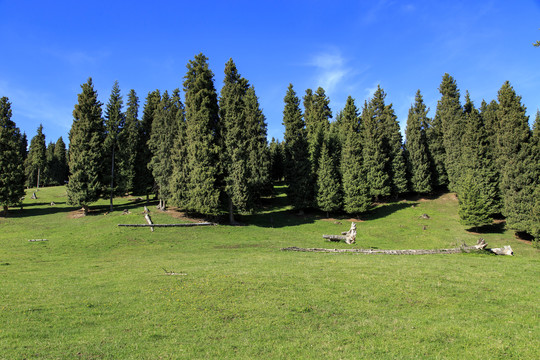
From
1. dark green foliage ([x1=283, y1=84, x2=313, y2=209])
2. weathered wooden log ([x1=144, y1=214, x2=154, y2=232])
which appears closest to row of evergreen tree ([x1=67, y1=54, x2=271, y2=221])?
weathered wooden log ([x1=144, y1=214, x2=154, y2=232])

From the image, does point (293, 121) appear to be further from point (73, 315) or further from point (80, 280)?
point (73, 315)

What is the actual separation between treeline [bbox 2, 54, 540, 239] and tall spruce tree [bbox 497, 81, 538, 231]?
0.15 metres

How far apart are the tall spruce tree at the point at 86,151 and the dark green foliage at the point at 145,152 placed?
8.03m

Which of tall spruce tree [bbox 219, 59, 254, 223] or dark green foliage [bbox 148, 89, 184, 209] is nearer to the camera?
tall spruce tree [bbox 219, 59, 254, 223]

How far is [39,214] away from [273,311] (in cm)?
5218

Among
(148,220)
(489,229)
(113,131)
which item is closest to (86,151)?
(113,131)

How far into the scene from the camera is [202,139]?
1785 inches

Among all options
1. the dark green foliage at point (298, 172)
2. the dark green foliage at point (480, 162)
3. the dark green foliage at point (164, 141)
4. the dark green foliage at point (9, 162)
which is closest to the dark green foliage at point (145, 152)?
the dark green foliage at point (164, 141)

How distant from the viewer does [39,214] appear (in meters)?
49.1

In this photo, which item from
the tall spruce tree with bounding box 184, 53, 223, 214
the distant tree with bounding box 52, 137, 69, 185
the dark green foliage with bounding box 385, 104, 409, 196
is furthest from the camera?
the distant tree with bounding box 52, 137, 69, 185

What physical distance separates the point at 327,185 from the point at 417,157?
28180 millimetres

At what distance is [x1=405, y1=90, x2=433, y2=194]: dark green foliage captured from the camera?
67750mm

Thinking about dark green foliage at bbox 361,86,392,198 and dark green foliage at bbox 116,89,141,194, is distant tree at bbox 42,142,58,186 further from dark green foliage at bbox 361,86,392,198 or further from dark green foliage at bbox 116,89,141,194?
dark green foliage at bbox 361,86,392,198

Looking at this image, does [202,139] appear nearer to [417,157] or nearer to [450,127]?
[417,157]
